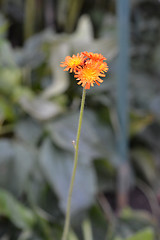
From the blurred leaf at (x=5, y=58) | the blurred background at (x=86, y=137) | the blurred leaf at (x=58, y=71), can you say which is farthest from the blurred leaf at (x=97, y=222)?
the blurred leaf at (x=5, y=58)

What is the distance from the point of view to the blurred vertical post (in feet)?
2.53

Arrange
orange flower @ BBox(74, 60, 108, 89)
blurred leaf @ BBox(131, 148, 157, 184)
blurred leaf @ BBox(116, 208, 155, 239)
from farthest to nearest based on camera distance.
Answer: blurred leaf @ BBox(131, 148, 157, 184), blurred leaf @ BBox(116, 208, 155, 239), orange flower @ BBox(74, 60, 108, 89)

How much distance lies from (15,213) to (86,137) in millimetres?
272

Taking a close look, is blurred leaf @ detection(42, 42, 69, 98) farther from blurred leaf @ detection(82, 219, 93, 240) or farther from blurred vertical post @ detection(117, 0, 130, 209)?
blurred leaf @ detection(82, 219, 93, 240)

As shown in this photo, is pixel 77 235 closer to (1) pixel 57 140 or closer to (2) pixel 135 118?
(1) pixel 57 140

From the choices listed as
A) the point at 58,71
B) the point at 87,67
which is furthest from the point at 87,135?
the point at 87,67

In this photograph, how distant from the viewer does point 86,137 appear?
782mm

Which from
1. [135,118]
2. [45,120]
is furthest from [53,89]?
[135,118]

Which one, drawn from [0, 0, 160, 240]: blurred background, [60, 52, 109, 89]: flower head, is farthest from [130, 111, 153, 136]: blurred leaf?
[60, 52, 109, 89]: flower head

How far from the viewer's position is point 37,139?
32.3 inches

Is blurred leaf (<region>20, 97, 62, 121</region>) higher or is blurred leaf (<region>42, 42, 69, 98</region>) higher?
blurred leaf (<region>42, 42, 69, 98</region>)

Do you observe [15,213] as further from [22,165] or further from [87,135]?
[87,135]

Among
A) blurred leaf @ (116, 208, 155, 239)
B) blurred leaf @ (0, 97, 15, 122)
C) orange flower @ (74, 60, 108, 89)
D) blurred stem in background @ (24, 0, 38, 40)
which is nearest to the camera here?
orange flower @ (74, 60, 108, 89)

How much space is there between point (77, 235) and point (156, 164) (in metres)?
0.36
